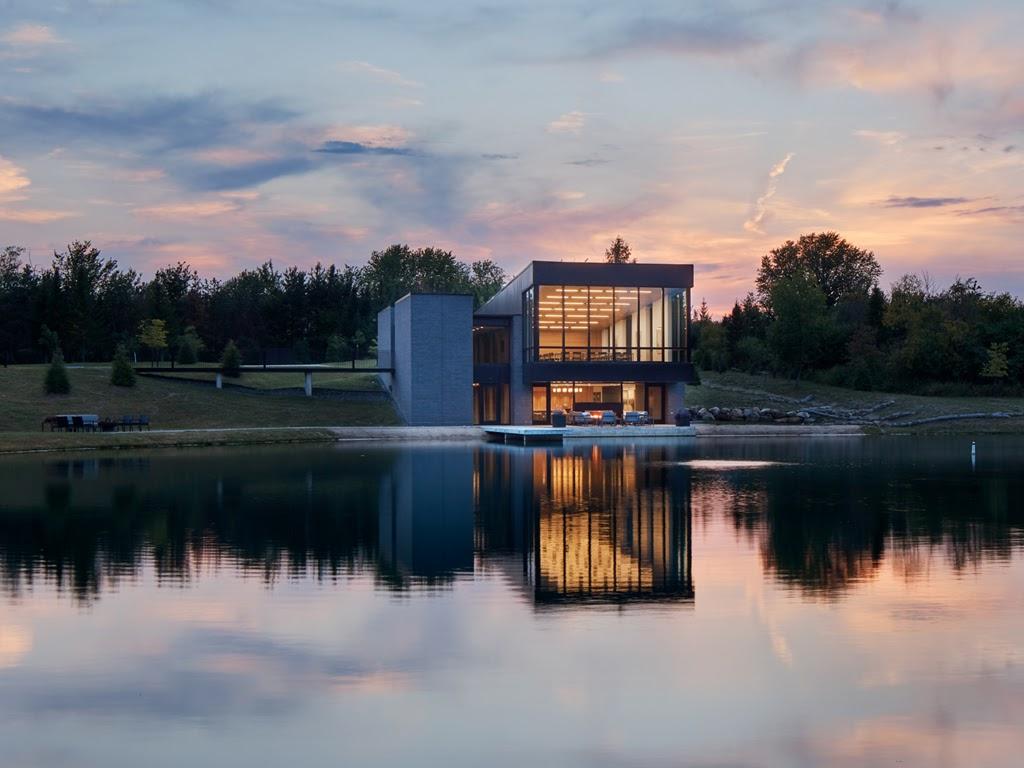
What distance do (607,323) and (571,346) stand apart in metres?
2.15

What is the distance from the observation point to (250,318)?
93.1m

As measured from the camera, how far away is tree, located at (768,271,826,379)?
72.2 meters

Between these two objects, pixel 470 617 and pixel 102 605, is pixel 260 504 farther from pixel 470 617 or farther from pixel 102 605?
pixel 470 617

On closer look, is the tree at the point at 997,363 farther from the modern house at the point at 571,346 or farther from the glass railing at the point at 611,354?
the modern house at the point at 571,346

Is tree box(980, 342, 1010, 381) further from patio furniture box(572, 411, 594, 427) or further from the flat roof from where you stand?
patio furniture box(572, 411, 594, 427)

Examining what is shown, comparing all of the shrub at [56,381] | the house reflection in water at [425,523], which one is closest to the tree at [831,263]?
the shrub at [56,381]

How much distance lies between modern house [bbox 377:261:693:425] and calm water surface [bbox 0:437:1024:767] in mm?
30440

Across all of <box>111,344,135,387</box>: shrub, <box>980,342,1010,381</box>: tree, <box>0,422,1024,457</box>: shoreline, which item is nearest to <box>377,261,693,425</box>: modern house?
<box>0,422,1024,457</box>: shoreline

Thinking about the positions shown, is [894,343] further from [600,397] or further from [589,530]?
[589,530]

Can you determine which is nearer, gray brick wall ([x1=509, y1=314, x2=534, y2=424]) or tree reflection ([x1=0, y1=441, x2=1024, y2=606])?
tree reflection ([x1=0, y1=441, x2=1024, y2=606])

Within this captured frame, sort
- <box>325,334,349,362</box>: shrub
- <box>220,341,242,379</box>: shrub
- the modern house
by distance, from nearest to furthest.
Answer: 1. the modern house
2. <box>220,341,242,379</box>: shrub
3. <box>325,334,349,362</box>: shrub

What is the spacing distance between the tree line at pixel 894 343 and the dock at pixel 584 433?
25405 millimetres

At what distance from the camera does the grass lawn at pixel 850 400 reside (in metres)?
56.6

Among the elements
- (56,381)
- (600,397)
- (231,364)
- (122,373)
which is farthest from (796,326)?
(56,381)
